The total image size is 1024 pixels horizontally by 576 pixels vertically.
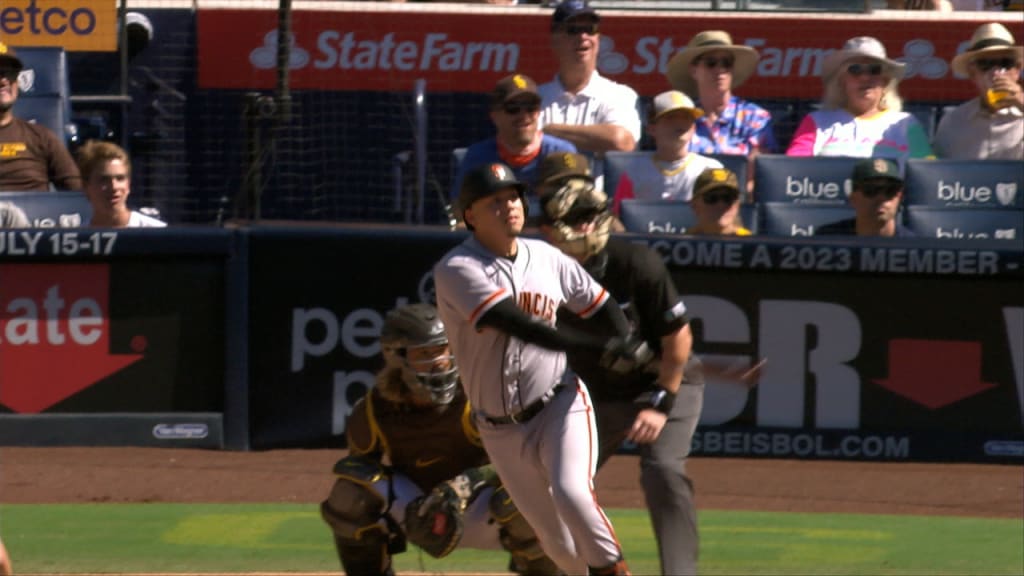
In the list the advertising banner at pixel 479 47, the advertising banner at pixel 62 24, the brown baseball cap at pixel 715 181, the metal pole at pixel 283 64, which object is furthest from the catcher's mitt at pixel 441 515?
the advertising banner at pixel 62 24

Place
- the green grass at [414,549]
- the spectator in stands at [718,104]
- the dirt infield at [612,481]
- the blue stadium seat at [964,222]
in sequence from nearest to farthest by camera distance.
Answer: the green grass at [414,549] < the dirt infield at [612,481] < the blue stadium seat at [964,222] < the spectator in stands at [718,104]

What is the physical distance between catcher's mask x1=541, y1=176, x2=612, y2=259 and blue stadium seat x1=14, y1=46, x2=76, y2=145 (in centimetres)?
594

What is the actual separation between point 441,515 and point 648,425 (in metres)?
0.78

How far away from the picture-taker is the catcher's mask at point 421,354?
5.98 metres

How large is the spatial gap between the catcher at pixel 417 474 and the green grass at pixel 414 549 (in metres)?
1.14

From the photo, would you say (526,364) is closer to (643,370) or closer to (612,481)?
(643,370)

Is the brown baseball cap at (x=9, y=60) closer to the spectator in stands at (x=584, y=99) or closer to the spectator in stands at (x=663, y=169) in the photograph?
the spectator in stands at (x=584, y=99)

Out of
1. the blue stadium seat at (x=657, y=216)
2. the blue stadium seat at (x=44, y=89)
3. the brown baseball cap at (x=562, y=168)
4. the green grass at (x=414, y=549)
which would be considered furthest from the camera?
the blue stadium seat at (x=44, y=89)

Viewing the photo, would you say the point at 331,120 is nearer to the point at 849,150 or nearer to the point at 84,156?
the point at 84,156

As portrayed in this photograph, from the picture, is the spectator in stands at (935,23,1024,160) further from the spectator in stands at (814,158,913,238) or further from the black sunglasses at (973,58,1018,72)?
the spectator in stands at (814,158,913,238)

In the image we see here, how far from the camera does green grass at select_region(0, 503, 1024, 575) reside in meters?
7.34

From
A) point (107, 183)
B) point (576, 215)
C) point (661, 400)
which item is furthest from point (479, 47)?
point (661, 400)

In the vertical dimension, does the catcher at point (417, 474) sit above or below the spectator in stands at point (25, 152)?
below

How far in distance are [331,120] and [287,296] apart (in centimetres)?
267
